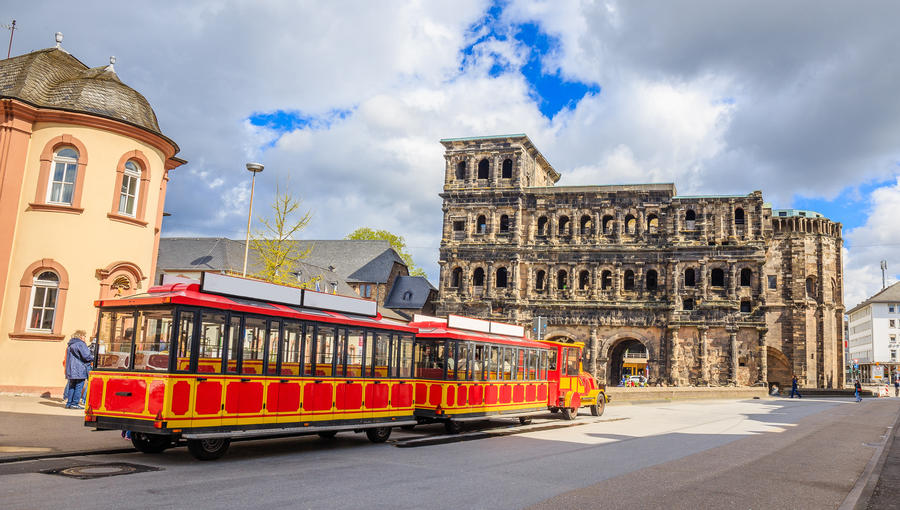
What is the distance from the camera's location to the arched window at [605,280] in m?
50.7

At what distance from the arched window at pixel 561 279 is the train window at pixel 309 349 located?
130 feet

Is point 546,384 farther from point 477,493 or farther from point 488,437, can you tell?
point 477,493

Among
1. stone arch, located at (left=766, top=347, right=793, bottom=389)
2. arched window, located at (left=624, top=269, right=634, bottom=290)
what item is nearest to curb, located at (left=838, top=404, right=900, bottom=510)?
arched window, located at (left=624, top=269, right=634, bottom=290)

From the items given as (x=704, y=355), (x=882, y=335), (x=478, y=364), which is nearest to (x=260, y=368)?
(x=478, y=364)

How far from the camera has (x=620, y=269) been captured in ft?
165

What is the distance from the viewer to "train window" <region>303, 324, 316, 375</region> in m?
13.0

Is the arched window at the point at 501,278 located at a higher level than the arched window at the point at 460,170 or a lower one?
lower

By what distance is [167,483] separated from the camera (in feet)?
29.7

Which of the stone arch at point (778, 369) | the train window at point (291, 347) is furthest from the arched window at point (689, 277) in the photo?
the train window at point (291, 347)

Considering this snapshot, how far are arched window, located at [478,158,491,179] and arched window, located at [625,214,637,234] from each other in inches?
435

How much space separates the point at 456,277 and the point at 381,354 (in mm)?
37392

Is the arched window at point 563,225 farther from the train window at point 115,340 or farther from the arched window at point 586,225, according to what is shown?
the train window at point 115,340

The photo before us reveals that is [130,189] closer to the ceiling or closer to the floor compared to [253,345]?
closer to the ceiling

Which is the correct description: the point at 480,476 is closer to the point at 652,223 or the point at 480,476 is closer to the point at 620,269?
the point at 620,269
